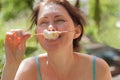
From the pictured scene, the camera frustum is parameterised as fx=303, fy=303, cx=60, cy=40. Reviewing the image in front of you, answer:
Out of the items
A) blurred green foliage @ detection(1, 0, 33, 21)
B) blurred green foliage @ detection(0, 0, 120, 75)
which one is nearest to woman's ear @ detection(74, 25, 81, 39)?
blurred green foliage @ detection(0, 0, 120, 75)

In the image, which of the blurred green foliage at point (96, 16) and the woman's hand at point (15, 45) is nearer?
the woman's hand at point (15, 45)

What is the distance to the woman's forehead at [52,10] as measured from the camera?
103cm

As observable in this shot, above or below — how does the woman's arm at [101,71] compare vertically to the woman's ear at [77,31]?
below

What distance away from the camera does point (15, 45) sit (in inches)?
47.3

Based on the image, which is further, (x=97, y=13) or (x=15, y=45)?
(x=97, y=13)

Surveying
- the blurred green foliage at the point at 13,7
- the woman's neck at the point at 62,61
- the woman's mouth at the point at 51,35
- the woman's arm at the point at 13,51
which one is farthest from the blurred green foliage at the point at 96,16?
the woman's mouth at the point at 51,35

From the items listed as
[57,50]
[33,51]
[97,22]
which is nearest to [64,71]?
[57,50]

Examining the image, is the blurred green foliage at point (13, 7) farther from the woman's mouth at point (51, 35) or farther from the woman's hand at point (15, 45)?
the woman's mouth at point (51, 35)

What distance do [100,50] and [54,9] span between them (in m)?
2.66

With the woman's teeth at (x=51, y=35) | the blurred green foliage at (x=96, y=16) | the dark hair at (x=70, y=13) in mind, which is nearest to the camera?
the woman's teeth at (x=51, y=35)

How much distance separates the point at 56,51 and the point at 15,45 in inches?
10.6

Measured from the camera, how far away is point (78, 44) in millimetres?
1234

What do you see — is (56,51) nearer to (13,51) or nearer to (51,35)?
(51,35)

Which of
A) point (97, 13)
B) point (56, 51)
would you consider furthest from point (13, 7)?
point (56, 51)
